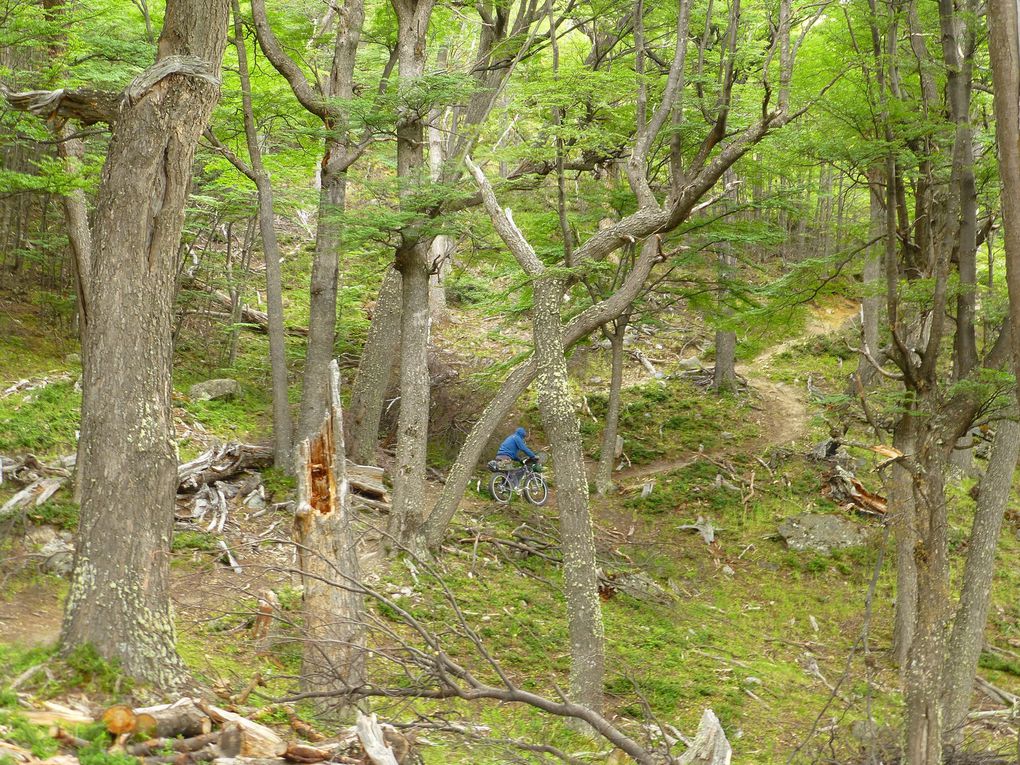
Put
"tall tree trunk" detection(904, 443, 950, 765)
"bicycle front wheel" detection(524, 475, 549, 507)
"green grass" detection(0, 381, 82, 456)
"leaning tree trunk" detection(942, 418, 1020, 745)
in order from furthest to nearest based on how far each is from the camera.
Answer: "bicycle front wheel" detection(524, 475, 549, 507), "green grass" detection(0, 381, 82, 456), "leaning tree trunk" detection(942, 418, 1020, 745), "tall tree trunk" detection(904, 443, 950, 765)

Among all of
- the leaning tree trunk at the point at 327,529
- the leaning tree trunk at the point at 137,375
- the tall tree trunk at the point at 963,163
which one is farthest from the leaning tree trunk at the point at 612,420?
the leaning tree trunk at the point at 137,375

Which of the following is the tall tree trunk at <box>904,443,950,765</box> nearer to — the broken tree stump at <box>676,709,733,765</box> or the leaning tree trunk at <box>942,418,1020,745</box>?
the leaning tree trunk at <box>942,418,1020,745</box>

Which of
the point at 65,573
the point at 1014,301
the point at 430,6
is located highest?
the point at 430,6

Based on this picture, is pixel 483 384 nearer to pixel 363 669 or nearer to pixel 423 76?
pixel 423 76

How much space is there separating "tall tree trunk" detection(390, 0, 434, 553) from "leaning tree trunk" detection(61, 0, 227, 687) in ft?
18.7

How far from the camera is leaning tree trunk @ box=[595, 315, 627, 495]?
1606 cm

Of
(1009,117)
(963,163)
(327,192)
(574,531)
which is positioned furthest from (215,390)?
(1009,117)

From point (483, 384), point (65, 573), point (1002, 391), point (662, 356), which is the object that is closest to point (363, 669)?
point (65, 573)

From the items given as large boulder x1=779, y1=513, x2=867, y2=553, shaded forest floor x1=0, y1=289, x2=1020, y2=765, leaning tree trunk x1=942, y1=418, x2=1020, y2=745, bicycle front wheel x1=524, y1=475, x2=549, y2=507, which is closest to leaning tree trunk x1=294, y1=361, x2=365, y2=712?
shaded forest floor x1=0, y1=289, x2=1020, y2=765

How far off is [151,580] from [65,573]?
4119 millimetres

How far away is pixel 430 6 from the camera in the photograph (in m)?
11.5

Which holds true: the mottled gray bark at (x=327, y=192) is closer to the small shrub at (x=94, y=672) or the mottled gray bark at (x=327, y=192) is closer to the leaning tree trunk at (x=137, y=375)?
the leaning tree trunk at (x=137, y=375)

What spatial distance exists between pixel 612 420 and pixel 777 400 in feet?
19.1

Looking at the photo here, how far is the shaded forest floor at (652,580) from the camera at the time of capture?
7852 millimetres
